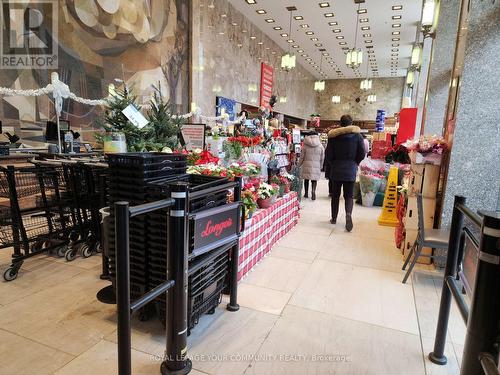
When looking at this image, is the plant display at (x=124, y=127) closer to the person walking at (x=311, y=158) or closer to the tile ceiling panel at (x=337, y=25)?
the person walking at (x=311, y=158)

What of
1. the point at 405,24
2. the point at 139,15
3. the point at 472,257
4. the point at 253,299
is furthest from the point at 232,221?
the point at 405,24

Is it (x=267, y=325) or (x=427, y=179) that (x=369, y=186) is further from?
(x=267, y=325)

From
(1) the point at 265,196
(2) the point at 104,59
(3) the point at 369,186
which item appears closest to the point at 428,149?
(1) the point at 265,196

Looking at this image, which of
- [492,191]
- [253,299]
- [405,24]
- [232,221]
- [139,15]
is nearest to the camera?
[232,221]

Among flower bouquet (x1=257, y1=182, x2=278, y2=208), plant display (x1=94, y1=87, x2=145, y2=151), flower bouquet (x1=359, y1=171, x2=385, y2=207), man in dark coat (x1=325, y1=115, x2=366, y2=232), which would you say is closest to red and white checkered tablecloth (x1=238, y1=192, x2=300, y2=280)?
flower bouquet (x1=257, y1=182, x2=278, y2=208)

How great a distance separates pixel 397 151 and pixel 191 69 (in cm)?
528

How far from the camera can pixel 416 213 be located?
3889 mm

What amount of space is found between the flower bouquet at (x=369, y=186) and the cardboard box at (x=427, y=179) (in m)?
2.88

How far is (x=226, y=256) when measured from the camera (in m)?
2.46

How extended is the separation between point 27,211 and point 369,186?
5.84m

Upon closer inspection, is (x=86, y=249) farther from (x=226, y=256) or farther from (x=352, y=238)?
(x=352, y=238)

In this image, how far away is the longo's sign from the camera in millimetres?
1773

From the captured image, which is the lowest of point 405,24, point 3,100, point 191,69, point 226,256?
point 226,256

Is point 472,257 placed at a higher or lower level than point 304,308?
higher
